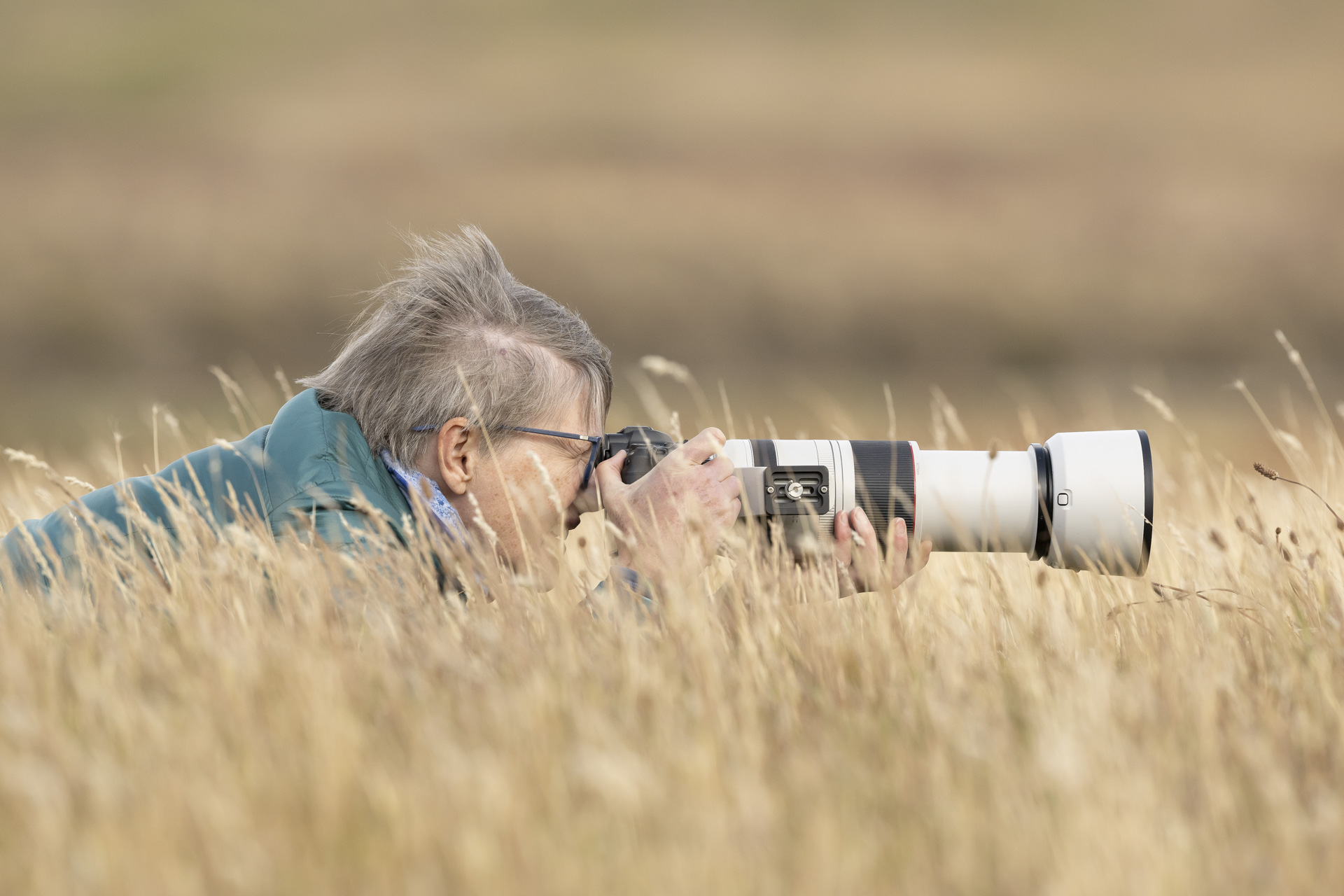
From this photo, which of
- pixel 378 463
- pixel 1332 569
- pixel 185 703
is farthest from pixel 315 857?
pixel 1332 569

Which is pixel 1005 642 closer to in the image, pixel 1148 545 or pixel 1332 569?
pixel 1148 545

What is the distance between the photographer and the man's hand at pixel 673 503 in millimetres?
3113

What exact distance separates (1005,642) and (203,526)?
79.1 inches

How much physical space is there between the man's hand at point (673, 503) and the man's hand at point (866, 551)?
339 mm

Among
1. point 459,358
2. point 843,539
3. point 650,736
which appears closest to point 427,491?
point 459,358

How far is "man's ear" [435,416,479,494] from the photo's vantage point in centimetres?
332

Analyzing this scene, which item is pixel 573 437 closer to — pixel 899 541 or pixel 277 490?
pixel 277 490

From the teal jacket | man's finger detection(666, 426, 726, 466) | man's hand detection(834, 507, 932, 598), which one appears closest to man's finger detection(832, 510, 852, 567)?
man's hand detection(834, 507, 932, 598)

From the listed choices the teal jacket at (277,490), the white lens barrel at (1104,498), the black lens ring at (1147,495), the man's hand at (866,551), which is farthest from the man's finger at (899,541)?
the teal jacket at (277,490)

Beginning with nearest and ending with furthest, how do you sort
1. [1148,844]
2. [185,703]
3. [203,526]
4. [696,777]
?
[1148,844], [696,777], [185,703], [203,526]

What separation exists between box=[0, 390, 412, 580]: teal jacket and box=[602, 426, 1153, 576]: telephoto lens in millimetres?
777

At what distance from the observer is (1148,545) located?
336 cm

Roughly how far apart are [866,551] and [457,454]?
47.6 inches

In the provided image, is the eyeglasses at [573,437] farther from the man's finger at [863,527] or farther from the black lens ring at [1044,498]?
the black lens ring at [1044,498]
